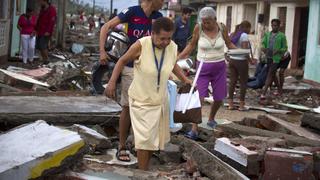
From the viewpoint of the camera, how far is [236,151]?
5500mm

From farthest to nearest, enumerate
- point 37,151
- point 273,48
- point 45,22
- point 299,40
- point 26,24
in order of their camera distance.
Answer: point 299,40, point 45,22, point 26,24, point 273,48, point 37,151

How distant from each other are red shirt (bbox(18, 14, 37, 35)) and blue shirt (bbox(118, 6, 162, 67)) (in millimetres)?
10671

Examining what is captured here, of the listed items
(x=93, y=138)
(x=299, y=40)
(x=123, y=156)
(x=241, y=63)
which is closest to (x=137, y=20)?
(x=93, y=138)

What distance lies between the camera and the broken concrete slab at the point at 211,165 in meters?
4.89

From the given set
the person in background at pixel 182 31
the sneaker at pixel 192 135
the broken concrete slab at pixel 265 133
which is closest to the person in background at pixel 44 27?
the person in background at pixel 182 31

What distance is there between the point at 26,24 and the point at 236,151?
11811mm

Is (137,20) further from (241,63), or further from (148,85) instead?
(241,63)

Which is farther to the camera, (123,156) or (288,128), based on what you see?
(288,128)

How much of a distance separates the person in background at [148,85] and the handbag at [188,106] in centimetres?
49

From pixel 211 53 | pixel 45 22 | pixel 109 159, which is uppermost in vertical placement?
pixel 45 22

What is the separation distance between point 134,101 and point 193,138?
1.70m

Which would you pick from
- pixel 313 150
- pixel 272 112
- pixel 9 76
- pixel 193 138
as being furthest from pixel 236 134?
pixel 9 76

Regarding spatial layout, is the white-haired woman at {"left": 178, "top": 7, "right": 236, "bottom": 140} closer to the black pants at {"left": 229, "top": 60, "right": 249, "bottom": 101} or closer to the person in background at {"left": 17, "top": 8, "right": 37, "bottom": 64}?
the black pants at {"left": 229, "top": 60, "right": 249, "bottom": 101}

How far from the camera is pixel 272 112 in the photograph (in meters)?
10.6
